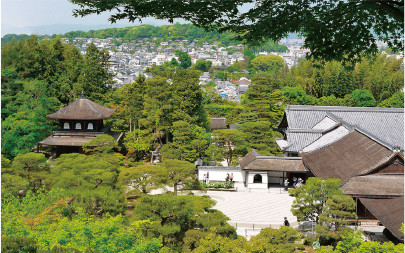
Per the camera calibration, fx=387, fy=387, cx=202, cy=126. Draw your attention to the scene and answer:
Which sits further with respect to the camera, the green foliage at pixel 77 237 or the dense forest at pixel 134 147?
the dense forest at pixel 134 147

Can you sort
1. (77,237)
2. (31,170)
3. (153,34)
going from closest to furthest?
(77,237) < (31,170) < (153,34)

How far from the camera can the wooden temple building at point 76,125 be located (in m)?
26.2

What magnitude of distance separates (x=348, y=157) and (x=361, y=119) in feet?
29.3

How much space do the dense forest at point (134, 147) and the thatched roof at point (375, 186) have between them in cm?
519

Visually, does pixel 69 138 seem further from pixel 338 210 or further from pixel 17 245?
pixel 17 245

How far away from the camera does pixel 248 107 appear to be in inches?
1220

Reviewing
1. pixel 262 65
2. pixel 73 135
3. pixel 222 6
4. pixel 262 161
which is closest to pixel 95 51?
pixel 73 135

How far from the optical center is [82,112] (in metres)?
26.8

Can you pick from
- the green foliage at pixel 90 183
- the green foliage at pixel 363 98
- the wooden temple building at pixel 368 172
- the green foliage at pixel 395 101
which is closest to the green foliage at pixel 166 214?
the green foliage at pixel 90 183

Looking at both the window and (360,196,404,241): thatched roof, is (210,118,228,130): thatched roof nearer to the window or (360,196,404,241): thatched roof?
the window

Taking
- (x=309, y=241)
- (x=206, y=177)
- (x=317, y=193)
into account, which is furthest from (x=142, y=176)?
(x=206, y=177)

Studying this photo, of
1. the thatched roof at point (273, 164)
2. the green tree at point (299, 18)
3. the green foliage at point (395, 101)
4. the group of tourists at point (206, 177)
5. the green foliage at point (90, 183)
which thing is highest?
the green tree at point (299, 18)

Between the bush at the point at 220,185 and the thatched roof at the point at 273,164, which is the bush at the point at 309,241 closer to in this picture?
the thatched roof at the point at 273,164

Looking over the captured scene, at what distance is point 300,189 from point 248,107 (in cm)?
1663
